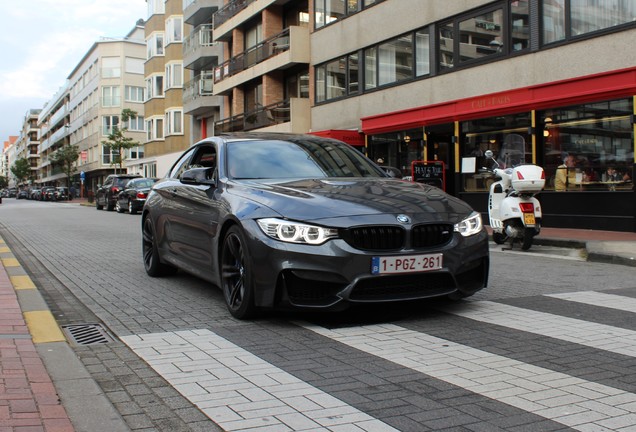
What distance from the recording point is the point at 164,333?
5.21 meters

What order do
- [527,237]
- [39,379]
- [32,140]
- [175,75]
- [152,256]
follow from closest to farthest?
[39,379]
[152,256]
[527,237]
[175,75]
[32,140]

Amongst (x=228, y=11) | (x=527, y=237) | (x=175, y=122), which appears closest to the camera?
(x=527, y=237)

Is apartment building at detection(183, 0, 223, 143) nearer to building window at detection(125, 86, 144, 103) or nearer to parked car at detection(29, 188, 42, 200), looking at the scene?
building window at detection(125, 86, 144, 103)

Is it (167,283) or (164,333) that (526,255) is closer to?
(167,283)

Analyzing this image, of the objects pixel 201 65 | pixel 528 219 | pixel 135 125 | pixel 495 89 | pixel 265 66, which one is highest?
pixel 201 65

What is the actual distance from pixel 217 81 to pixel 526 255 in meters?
30.0

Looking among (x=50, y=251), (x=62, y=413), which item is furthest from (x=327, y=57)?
(x=62, y=413)

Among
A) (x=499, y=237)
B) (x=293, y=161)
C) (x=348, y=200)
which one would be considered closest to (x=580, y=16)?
(x=499, y=237)

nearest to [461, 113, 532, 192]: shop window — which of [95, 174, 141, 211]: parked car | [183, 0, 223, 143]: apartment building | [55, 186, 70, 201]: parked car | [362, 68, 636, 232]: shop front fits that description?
[362, 68, 636, 232]: shop front

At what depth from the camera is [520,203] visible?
449 inches

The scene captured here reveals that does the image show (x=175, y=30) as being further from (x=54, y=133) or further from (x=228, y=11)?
(x=54, y=133)

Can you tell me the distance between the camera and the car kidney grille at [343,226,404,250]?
501 cm

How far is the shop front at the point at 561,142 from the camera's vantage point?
14.6 metres

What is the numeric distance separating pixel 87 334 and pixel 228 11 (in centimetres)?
3462
